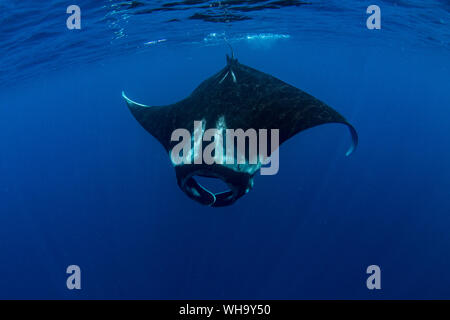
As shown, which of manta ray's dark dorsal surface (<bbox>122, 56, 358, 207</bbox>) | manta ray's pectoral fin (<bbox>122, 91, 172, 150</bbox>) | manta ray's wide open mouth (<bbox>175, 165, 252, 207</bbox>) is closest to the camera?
manta ray's wide open mouth (<bbox>175, 165, 252, 207</bbox>)

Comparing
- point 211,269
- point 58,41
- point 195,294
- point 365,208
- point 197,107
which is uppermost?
point 58,41

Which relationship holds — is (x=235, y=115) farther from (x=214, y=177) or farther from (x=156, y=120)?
(x=156, y=120)

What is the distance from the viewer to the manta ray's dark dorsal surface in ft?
13.2

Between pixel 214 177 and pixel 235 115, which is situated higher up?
pixel 235 115

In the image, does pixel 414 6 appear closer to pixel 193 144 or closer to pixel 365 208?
pixel 365 208

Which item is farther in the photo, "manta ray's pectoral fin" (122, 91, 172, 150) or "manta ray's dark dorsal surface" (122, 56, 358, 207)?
"manta ray's pectoral fin" (122, 91, 172, 150)

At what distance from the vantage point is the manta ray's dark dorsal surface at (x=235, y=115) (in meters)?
4.02

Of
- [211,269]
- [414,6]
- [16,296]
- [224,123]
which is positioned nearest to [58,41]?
[16,296]

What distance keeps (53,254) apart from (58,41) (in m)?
12.4

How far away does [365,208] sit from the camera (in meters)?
15.5

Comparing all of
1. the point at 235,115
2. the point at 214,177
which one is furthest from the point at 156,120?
the point at 214,177

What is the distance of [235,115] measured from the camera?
15.6 ft

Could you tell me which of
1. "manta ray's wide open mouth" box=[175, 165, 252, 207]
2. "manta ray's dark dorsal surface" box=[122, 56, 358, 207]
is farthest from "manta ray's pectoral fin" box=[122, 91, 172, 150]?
"manta ray's wide open mouth" box=[175, 165, 252, 207]

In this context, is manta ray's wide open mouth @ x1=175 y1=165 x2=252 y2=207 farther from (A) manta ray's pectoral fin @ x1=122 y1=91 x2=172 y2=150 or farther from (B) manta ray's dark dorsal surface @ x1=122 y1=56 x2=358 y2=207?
(A) manta ray's pectoral fin @ x1=122 y1=91 x2=172 y2=150
